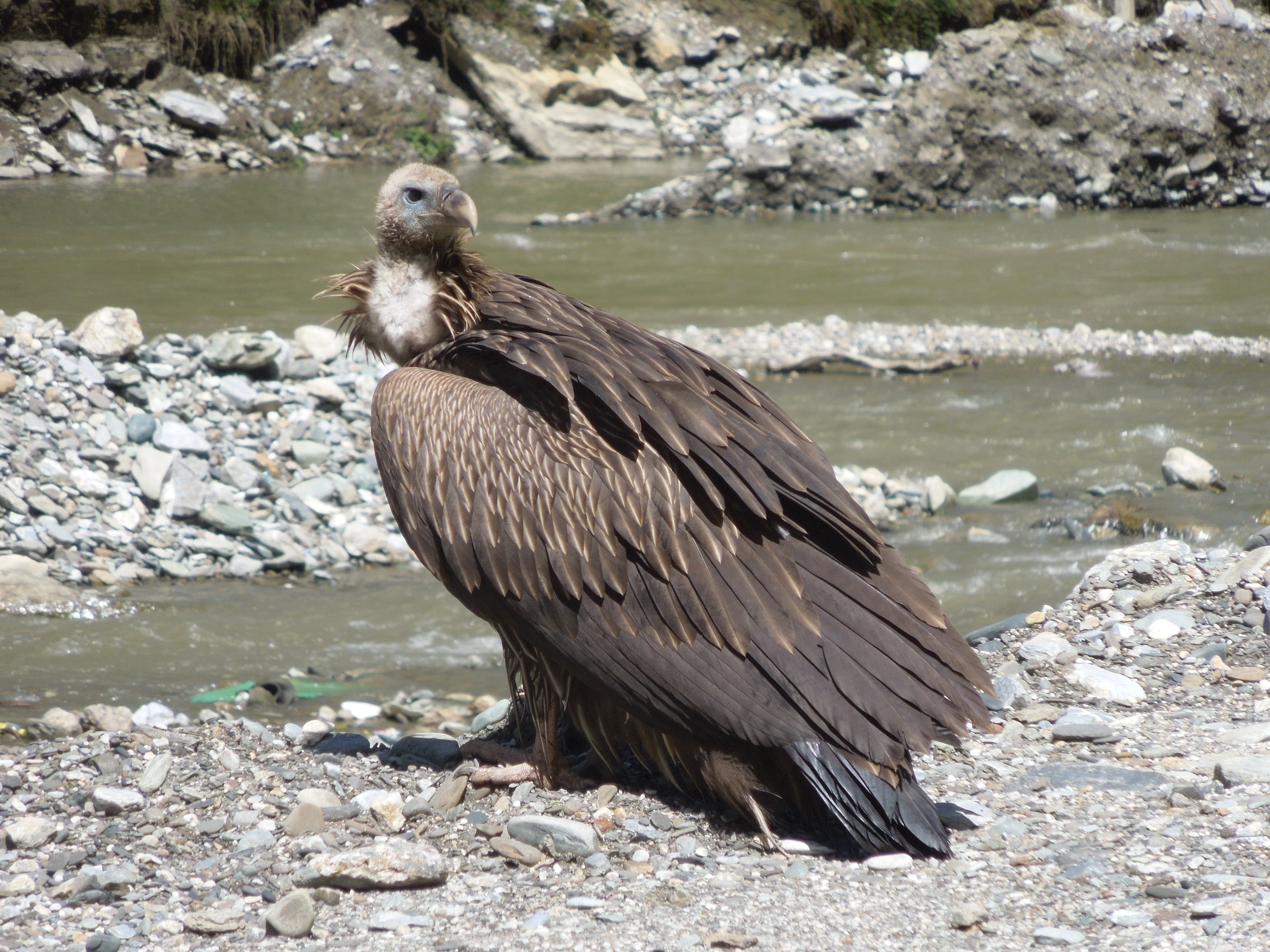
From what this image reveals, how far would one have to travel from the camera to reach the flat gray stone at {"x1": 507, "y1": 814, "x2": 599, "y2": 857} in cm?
337

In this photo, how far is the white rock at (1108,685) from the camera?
430 cm

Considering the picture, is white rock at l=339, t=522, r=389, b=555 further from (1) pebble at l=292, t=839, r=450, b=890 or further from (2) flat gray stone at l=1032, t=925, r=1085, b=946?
(2) flat gray stone at l=1032, t=925, r=1085, b=946

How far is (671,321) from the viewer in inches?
493

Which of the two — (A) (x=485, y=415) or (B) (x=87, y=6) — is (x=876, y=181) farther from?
(A) (x=485, y=415)

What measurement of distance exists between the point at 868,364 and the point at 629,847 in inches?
310

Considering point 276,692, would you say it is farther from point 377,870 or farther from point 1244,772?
point 1244,772

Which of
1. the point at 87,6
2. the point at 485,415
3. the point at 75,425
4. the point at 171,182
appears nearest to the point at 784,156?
the point at 171,182

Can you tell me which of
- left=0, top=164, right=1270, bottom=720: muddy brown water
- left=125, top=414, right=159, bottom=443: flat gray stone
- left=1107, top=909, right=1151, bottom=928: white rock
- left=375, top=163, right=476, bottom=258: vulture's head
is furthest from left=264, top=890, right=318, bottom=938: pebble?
left=125, top=414, right=159, bottom=443: flat gray stone

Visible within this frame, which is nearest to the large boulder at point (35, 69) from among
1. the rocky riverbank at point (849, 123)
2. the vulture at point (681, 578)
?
the rocky riverbank at point (849, 123)

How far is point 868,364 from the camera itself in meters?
10.8

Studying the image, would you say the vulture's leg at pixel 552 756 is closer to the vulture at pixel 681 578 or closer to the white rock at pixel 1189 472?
the vulture at pixel 681 578

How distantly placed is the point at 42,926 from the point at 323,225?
1527cm

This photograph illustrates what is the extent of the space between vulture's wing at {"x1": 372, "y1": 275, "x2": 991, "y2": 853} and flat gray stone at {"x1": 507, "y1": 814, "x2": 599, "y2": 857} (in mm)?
348

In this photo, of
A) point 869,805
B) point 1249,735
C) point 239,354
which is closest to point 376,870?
point 869,805
